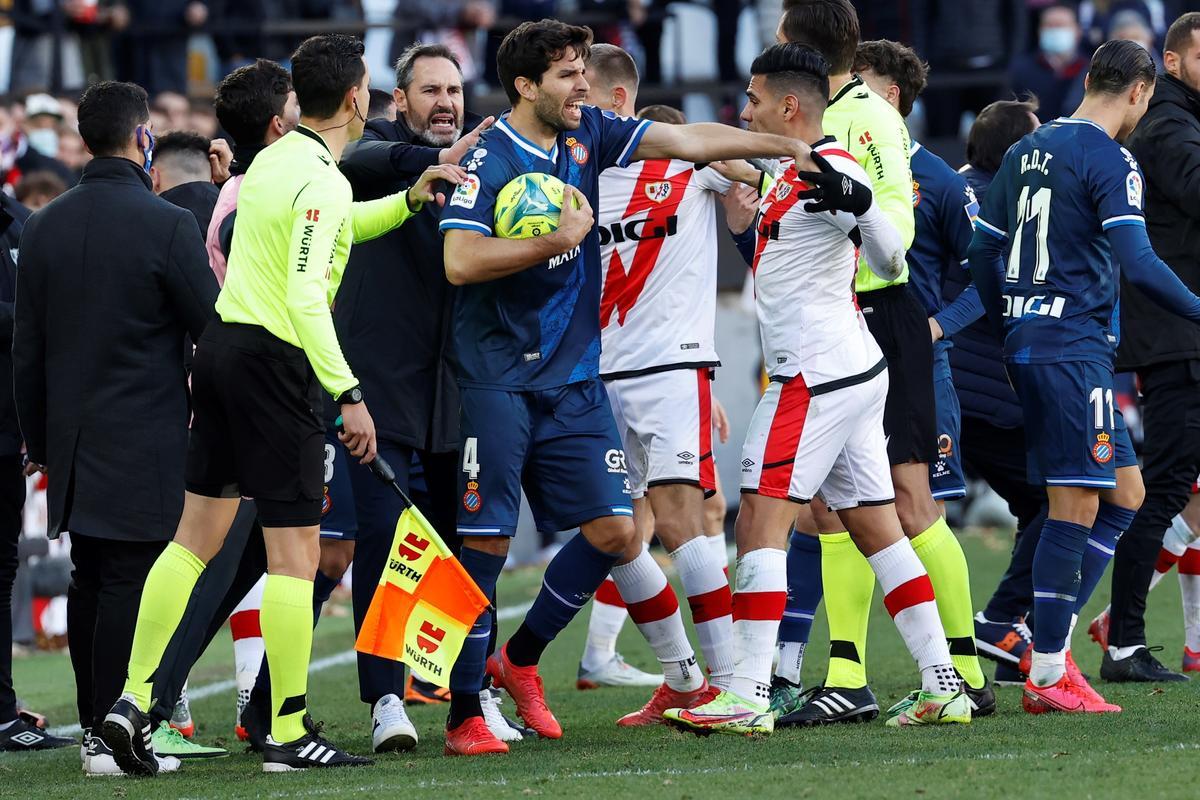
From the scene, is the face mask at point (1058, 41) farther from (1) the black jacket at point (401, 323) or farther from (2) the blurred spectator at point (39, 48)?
(1) the black jacket at point (401, 323)

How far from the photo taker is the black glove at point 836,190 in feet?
19.1

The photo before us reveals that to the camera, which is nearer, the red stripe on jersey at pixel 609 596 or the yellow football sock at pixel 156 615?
the yellow football sock at pixel 156 615

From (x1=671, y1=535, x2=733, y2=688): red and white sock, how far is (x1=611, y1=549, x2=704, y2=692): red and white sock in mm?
86

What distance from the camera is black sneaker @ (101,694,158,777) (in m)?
5.67

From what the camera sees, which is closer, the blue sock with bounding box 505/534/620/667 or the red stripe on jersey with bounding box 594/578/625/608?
the blue sock with bounding box 505/534/620/667

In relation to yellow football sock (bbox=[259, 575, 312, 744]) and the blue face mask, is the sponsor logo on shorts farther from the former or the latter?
the blue face mask

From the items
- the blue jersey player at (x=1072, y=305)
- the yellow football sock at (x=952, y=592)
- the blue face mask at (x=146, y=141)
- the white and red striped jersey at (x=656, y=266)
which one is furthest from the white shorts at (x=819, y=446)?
the blue face mask at (x=146, y=141)

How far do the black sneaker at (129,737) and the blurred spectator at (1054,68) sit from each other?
11.3m

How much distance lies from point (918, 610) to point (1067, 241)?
1485mm

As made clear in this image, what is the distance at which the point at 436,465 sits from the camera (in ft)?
22.1

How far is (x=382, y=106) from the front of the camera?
7.48m

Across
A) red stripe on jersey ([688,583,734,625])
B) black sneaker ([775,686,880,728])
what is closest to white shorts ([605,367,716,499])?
red stripe on jersey ([688,583,734,625])

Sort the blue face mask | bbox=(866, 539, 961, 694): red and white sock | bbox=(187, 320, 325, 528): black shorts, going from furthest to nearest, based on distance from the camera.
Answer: the blue face mask
bbox=(866, 539, 961, 694): red and white sock
bbox=(187, 320, 325, 528): black shorts

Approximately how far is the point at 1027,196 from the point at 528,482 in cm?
216
